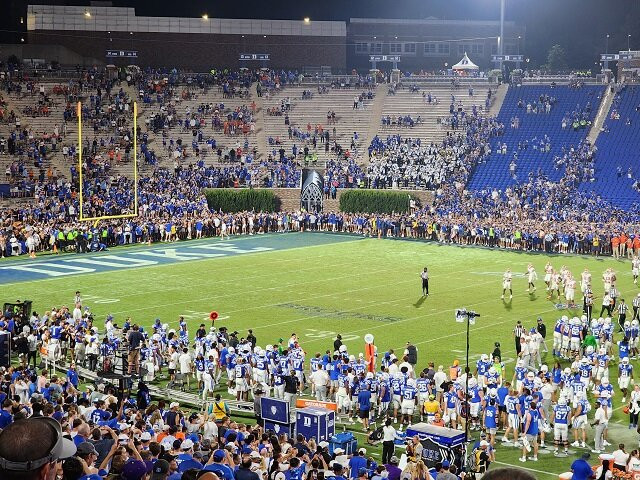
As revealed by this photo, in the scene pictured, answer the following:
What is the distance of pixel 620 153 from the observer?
5006 cm

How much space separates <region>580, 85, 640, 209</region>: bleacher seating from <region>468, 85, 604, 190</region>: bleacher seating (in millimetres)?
1232

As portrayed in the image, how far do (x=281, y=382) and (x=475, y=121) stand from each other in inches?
1508

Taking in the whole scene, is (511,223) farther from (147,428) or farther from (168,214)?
(147,428)

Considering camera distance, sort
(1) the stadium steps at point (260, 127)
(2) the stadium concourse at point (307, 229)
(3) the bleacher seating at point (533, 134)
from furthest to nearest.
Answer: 1. (1) the stadium steps at point (260, 127)
2. (3) the bleacher seating at point (533, 134)
3. (2) the stadium concourse at point (307, 229)

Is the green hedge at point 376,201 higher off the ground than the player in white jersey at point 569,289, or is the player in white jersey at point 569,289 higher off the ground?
the green hedge at point 376,201

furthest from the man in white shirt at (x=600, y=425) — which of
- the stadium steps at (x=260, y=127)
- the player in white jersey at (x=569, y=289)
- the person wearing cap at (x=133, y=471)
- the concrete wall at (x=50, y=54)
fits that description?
the concrete wall at (x=50, y=54)

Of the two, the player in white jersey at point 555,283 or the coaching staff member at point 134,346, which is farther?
the player in white jersey at point 555,283

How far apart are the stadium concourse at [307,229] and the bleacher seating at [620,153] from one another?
151 millimetres

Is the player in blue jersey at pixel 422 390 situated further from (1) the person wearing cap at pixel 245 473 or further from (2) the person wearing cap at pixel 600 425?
(1) the person wearing cap at pixel 245 473

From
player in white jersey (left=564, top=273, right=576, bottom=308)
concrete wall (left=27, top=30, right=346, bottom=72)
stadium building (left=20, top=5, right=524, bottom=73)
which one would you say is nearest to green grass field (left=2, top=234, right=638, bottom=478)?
player in white jersey (left=564, top=273, right=576, bottom=308)

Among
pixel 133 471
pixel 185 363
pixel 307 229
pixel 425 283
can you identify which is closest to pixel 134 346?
pixel 185 363

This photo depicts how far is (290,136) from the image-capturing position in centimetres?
5656

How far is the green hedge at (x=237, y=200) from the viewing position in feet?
164

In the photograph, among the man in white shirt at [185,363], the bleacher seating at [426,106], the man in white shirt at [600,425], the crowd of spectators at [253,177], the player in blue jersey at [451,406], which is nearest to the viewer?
the man in white shirt at [600,425]
